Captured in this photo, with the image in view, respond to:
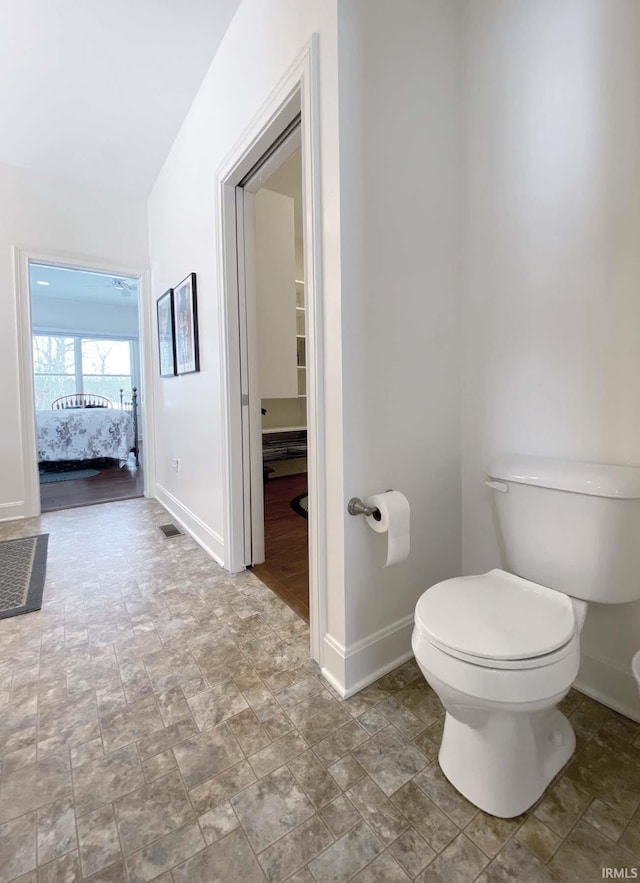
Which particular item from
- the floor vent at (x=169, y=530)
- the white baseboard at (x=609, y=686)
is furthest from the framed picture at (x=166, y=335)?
the white baseboard at (x=609, y=686)

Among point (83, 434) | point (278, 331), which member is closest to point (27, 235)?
point (278, 331)

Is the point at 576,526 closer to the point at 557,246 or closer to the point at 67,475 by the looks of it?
the point at 557,246

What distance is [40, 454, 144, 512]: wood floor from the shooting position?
3611 mm

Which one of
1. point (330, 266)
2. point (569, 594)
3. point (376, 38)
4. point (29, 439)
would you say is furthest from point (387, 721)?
point (29, 439)

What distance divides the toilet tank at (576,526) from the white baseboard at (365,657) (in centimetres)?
49

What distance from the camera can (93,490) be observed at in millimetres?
4078

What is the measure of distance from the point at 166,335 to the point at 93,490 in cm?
203

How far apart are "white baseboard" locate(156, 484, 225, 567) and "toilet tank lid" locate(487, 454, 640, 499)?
61.7 inches

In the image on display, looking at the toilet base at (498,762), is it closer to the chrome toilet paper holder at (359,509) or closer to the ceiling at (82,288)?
the chrome toilet paper holder at (359,509)

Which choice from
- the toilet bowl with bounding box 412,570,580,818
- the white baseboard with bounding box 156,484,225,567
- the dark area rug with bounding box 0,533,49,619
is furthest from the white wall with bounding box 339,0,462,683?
the dark area rug with bounding box 0,533,49,619

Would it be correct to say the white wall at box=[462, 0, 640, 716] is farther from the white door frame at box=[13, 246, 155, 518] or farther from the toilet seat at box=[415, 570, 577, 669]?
the white door frame at box=[13, 246, 155, 518]

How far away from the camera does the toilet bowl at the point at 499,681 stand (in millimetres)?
851

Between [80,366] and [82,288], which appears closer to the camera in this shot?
[82,288]

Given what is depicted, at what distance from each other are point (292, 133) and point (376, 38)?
436 millimetres
